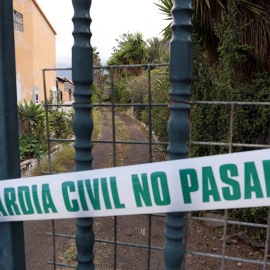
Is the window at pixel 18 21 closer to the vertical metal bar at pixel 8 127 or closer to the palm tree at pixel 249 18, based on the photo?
the palm tree at pixel 249 18

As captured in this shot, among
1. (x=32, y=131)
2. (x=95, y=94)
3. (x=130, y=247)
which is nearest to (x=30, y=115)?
(x=32, y=131)

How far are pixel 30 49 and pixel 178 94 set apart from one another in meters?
10.0

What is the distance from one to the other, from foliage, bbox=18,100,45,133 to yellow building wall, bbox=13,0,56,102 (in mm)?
1776

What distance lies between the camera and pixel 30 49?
403 inches

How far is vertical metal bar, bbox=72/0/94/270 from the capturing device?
1.57 metres

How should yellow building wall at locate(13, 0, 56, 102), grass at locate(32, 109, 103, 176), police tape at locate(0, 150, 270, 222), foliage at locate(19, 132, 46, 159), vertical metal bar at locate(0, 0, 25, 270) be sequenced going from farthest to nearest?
yellow building wall at locate(13, 0, 56, 102) → foliage at locate(19, 132, 46, 159) → grass at locate(32, 109, 103, 176) → vertical metal bar at locate(0, 0, 25, 270) → police tape at locate(0, 150, 270, 222)

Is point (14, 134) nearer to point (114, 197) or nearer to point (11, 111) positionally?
point (11, 111)

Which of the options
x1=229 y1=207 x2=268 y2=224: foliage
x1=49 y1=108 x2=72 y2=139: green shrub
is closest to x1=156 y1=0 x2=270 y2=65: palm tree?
x1=229 y1=207 x2=268 y2=224: foliage

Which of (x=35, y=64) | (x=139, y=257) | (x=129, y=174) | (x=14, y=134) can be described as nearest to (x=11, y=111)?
(x=14, y=134)

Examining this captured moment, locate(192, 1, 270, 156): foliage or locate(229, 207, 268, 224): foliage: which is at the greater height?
locate(192, 1, 270, 156): foliage

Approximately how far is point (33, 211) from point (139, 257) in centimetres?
262

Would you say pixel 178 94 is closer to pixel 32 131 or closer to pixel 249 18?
pixel 249 18

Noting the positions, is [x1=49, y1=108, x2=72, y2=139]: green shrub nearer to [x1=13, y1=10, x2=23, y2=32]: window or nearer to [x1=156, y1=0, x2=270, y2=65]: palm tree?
[x1=13, y1=10, x2=23, y2=32]: window

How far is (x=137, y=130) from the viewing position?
14094 millimetres
